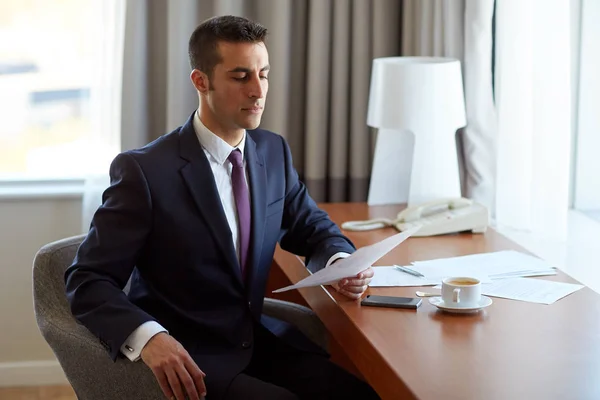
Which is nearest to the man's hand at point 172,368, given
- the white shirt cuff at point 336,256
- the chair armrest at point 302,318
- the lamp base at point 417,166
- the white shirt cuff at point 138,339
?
the white shirt cuff at point 138,339

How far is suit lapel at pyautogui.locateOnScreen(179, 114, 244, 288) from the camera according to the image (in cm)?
200

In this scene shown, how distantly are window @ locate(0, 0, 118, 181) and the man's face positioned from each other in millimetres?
1405

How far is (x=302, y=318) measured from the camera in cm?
231

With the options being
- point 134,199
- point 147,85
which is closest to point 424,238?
point 134,199

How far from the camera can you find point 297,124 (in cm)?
335

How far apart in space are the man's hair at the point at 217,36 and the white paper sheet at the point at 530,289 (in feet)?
2.29

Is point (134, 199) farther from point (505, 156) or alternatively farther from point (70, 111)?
point (70, 111)

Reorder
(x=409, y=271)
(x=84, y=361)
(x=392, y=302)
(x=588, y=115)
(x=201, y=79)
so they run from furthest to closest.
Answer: (x=588, y=115) → (x=409, y=271) → (x=201, y=79) → (x=392, y=302) → (x=84, y=361)

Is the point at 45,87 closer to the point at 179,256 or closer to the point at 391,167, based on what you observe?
the point at 391,167

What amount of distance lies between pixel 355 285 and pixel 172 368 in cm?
46

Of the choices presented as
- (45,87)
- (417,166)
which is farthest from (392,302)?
(45,87)

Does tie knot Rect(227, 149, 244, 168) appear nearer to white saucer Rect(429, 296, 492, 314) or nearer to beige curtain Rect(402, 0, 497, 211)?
white saucer Rect(429, 296, 492, 314)

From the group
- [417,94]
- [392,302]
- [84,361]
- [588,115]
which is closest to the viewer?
[84,361]

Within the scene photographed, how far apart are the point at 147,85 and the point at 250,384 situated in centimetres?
158
